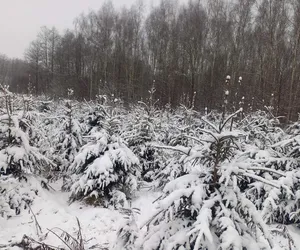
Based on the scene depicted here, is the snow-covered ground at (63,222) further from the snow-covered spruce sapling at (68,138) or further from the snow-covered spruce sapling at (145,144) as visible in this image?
the snow-covered spruce sapling at (68,138)

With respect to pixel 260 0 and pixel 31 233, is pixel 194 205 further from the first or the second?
pixel 260 0

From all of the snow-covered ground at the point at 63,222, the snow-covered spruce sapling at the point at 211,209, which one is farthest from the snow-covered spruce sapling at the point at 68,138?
the snow-covered spruce sapling at the point at 211,209

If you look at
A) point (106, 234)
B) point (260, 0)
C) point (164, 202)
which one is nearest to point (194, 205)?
point (164, 202)

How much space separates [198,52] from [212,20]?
296cm

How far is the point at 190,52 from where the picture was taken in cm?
2198

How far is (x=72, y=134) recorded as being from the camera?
7066 millimetres

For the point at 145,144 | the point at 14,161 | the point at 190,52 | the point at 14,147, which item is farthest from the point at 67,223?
the point at 190,52

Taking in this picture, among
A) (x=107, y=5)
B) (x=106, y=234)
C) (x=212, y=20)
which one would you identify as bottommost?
(x=106, y=234)

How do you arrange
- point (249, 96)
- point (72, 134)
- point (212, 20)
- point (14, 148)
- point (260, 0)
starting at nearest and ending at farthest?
point (14, 148) < point (72, 134) < point (249, 96) < point (260, 0) < point (212, 20)

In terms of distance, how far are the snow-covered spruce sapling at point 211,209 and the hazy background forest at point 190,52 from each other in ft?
40.8

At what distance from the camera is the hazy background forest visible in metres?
15.7

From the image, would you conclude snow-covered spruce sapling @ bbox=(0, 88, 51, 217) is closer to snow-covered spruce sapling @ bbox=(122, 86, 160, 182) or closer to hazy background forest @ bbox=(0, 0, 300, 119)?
snow-covered spruce sapling @ bbox=(122, 86, 160, 182)

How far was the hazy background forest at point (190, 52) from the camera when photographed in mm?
15664

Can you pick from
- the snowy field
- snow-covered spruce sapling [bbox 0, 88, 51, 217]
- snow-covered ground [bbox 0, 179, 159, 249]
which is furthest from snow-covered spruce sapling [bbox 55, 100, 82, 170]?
snow-covered spruce sapling [bbox 0, 88, 51, 217]
